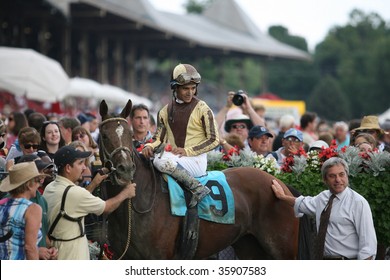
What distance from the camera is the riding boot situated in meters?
8.09

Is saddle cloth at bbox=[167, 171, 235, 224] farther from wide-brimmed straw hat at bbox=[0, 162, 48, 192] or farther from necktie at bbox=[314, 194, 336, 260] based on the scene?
wide-brimmed straw hat at bbox=[0, 162, 48, 192]

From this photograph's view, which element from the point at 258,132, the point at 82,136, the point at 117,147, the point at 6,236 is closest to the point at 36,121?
the point at 82,136

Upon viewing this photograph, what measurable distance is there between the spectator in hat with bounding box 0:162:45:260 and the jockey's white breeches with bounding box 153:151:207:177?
1739 millimetres

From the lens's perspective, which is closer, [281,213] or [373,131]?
[281,213]

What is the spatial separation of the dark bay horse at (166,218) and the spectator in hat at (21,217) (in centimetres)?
123

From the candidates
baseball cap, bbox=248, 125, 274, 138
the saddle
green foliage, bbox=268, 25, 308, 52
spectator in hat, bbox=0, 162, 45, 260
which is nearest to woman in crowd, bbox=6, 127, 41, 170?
the saddle

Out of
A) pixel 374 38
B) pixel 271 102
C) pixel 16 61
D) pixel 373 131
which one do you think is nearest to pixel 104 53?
pixel 271 102

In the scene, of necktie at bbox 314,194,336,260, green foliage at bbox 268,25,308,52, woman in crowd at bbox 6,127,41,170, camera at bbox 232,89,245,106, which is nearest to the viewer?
necktie at bbox 314,194,336,260

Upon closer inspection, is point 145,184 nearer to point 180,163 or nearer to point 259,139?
point 180,163

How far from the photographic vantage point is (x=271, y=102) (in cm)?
3038

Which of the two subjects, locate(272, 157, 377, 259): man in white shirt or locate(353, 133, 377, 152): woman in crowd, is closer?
locate(272, 157, 377, 259): man in white shirt

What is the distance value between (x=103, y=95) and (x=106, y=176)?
19.3 m

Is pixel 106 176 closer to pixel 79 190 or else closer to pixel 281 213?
pixel 79 190

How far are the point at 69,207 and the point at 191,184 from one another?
1527 mm
